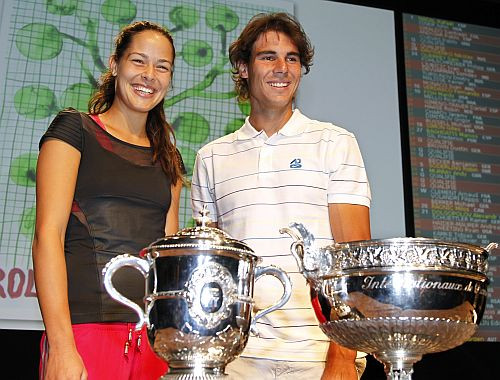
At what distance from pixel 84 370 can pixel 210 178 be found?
1.93 ft

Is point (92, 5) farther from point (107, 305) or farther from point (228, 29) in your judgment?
point (107, 305)

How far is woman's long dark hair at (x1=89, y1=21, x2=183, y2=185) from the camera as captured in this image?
1.28m

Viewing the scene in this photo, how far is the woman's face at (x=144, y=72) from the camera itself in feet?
4.03

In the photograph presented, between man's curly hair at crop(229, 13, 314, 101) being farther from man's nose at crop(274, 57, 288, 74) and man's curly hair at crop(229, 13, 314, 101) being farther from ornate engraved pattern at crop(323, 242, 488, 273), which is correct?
ornate engraved pattern at crop(323, 242, 488, 273)

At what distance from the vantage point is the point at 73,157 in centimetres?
112

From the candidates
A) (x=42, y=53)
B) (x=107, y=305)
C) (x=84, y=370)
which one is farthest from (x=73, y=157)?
(x=42, y=53)

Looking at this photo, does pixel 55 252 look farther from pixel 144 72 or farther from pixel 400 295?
pixel 400 295

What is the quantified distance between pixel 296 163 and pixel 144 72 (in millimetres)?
349

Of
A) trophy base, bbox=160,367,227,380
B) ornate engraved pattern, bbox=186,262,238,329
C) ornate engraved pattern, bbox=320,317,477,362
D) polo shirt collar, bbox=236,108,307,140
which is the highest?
polo shirt collar, bbox=236,108,307,140

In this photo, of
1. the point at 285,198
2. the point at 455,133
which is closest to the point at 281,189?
the point at 285,198

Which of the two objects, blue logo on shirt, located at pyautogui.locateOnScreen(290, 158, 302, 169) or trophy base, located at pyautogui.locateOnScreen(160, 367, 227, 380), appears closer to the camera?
trophy base, located at pyautogui.locateOnScreen(160, 367, 227, 380)

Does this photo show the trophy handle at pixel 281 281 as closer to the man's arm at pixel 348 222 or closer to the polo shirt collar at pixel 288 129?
the man's arm at pixel 348 222

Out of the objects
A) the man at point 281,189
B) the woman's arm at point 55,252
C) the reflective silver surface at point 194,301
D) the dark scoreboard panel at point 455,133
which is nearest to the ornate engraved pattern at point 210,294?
the reflective silver surface at point 194,301

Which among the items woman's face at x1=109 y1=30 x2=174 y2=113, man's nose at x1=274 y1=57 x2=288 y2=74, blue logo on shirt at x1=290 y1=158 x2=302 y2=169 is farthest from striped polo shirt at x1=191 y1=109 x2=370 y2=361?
woman's face at x1=109 y1=30 x2=174 y2=113
